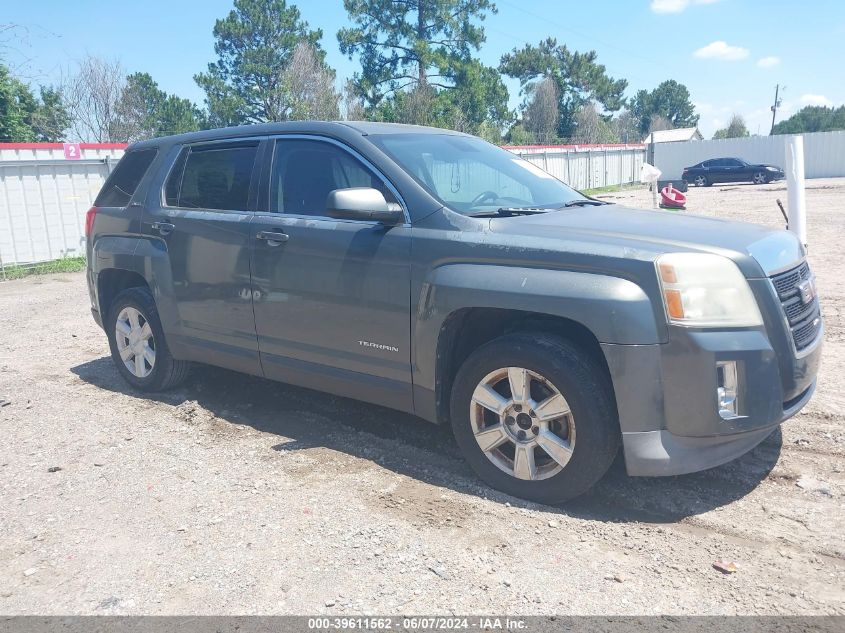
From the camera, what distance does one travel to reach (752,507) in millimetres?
3564

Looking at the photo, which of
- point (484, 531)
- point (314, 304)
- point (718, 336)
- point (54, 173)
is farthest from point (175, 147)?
point (54, 173)

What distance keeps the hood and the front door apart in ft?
2.45

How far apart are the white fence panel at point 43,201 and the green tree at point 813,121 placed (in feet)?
259

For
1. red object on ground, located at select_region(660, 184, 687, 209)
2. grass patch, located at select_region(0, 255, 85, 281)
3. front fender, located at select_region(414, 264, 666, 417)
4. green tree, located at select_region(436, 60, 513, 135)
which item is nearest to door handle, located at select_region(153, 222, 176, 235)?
front fender, located at select_region(414, 264, 666, 417)

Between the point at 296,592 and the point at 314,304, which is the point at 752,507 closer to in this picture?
the point at 296,592

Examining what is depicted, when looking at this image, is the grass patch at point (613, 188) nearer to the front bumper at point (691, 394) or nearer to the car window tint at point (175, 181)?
the car window tint at point (175, 181)

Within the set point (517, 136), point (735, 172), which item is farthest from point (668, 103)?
point (735, 172)

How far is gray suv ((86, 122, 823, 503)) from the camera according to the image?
3229mm

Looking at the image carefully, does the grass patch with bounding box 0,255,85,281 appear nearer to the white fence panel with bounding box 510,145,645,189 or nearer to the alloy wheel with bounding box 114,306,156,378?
the alloy wheel with bounding box 114,306,156,378

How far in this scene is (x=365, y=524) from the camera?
140 inches

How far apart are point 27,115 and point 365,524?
37217mm

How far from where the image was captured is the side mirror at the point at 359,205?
3.80 metres

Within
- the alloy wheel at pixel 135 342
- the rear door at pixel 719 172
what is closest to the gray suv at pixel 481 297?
the alloy wheel at pixel 135 342

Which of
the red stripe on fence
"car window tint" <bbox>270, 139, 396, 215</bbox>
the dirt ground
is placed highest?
the red stripe on fence
